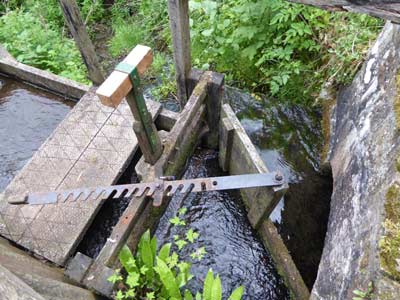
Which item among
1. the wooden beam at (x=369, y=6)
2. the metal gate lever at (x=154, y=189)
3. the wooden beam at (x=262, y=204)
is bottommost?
the wooden beam at (x=262, y=204)

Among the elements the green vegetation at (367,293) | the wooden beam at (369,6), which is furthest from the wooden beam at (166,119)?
the green vegetation at (367,293)

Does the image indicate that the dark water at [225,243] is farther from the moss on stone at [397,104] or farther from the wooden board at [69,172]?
the moss on stone at [397,104]

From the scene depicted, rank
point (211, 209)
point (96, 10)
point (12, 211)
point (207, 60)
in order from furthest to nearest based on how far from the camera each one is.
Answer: point (96, 10), point (207, 60), point (211, 209), point (12, 211)

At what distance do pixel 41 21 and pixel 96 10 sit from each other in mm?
1147

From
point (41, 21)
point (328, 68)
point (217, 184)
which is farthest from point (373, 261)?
point (41, 21)

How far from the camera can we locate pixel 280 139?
4281 mm

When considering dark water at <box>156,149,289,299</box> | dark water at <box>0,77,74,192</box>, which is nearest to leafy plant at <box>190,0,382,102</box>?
dark water at <box>156,149,289,299</box>

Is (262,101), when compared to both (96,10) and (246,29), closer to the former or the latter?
(246,29)

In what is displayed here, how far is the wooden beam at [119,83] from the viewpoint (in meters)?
2.21

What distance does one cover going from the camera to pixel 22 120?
4.38 meters

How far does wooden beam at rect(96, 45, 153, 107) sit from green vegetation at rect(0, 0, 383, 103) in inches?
88.7

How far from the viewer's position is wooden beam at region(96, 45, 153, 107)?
2211 millimetres

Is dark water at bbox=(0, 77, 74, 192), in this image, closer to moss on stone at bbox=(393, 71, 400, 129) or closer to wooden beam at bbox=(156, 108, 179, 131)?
wooden beam at bbox=(156, 108, 179, 131)

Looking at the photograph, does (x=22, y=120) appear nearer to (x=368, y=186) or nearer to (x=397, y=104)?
(x=368, y=186)
